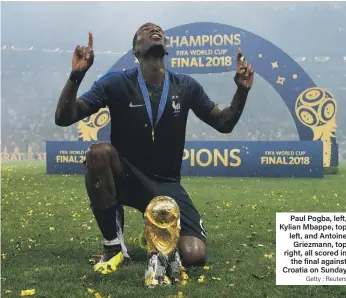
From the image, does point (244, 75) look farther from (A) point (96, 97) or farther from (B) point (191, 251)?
(B) point (191, 251)

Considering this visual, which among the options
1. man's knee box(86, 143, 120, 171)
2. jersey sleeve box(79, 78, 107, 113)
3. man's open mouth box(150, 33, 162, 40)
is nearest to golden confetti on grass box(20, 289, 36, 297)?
man's knee box(86, 143, 120, 171)

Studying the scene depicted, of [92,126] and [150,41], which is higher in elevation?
[150,41]

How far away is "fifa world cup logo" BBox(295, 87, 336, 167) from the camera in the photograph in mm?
17750

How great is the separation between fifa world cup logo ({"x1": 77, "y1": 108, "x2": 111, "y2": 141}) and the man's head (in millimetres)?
15734

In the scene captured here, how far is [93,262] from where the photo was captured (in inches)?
161

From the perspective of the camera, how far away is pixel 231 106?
3.88 meters

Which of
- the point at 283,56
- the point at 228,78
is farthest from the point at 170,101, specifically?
the point at 228,78

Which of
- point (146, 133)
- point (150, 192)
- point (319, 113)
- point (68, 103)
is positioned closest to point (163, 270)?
point (150, 192)

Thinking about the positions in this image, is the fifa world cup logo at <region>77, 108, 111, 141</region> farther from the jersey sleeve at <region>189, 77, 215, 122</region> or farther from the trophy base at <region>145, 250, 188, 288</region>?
the trophy base at <region>145, 250, 188, 288</region>

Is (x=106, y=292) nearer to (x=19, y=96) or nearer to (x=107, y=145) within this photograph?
(x=107, y=145)

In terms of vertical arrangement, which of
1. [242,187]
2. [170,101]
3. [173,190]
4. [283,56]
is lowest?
[242,187]

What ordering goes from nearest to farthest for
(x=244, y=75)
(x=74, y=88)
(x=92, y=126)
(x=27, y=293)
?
1. (x=27, y=293)
2. (x=74, y=88)
3. (x=244, y=75)
4. (x=92, y=126)

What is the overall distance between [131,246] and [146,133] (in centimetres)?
152

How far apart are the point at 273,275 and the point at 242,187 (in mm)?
8405
